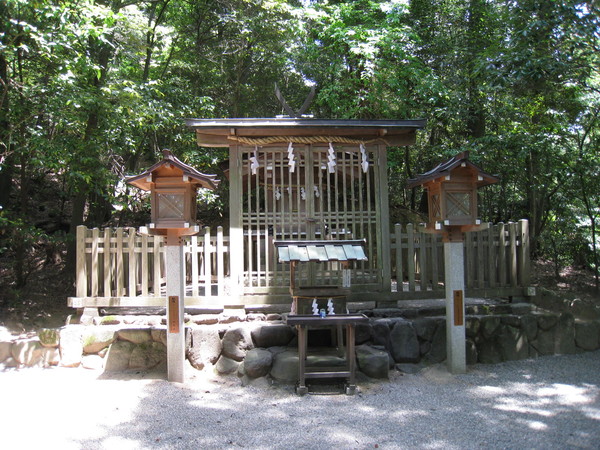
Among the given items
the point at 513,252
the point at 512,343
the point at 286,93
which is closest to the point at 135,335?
the point at 512,343

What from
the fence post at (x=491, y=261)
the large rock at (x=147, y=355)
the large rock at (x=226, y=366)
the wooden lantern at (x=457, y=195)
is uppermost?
the wooden lantern at (x=457, y=195)

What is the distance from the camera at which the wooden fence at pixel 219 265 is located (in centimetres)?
695

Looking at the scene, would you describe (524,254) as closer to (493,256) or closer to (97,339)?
(493,256)

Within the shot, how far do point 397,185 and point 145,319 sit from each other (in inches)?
461

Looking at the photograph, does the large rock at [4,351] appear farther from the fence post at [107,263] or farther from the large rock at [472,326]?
the large rock at [472,326]

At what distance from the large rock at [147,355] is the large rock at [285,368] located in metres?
1.76

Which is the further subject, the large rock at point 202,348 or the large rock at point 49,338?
the large rock at point 49,338

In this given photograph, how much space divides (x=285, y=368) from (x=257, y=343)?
0.73 metres

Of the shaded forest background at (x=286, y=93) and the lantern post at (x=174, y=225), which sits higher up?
the shaded forest background at (x=286, y=93)

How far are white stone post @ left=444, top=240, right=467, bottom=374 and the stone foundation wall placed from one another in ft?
1.65

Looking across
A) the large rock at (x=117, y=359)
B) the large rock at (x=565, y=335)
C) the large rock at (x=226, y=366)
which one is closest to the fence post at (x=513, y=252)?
the large rock at (x=565, y=335)

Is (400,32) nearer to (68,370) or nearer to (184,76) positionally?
(184,76)

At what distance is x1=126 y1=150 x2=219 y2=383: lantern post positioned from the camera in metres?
5.95

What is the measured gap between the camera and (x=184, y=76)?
532 inches
